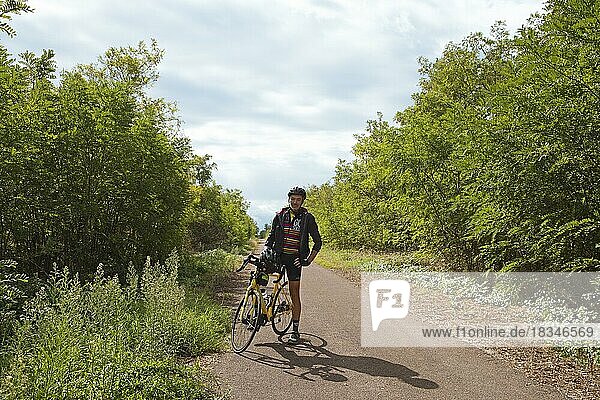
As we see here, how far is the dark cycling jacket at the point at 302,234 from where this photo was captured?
8430mm

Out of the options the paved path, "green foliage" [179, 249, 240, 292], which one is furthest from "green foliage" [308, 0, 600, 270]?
"green foliage" [179, 249, 240, 292]

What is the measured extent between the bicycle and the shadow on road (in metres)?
0.29

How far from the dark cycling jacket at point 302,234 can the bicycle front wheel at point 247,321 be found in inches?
30.6

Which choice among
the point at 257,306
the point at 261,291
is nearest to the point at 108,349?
the point at 257,306

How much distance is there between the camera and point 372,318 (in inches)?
414

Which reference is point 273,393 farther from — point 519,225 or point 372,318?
point 519,225

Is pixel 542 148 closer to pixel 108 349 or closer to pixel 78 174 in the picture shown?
pixel 108 349

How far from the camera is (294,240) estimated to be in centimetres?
844

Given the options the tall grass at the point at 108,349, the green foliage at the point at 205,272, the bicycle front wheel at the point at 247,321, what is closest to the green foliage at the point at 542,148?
the bicycle front wheel at the point at 247,321

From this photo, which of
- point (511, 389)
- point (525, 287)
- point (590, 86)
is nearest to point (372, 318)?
point (525, 287)

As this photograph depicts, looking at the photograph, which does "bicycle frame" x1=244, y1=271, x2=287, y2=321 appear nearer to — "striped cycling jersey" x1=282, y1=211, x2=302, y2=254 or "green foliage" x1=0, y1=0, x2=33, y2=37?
"striped cycling jersey" x1=282, y1=211, x2=302, y2=254

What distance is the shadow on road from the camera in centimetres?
668

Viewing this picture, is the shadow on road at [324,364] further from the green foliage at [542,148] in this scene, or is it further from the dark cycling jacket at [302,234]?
the green foliage at [542,148]

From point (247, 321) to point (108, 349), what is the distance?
251 cm
